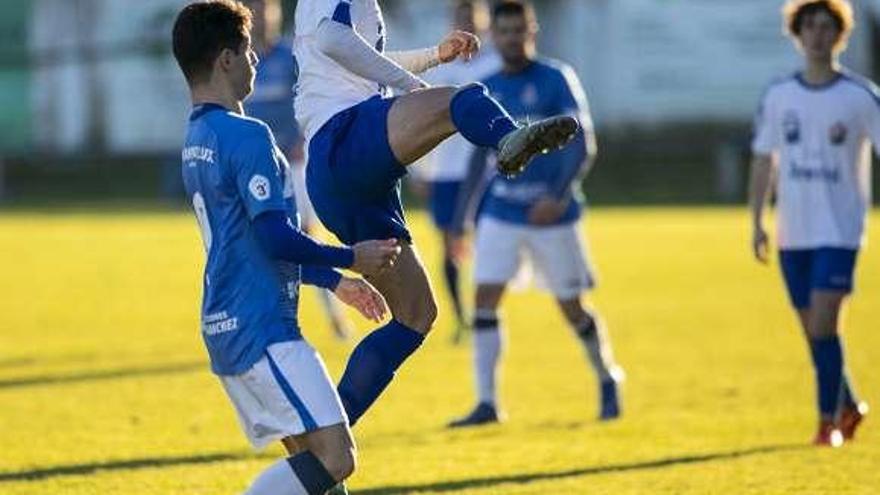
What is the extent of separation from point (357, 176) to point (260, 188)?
4.34 ft

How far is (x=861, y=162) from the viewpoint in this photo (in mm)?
12312

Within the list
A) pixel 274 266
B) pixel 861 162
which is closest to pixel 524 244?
pixel 861 162

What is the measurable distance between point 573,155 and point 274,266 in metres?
5.96

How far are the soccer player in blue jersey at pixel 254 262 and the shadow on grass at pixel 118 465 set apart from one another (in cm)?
339

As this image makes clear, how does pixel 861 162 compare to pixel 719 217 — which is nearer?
pixel 861 162

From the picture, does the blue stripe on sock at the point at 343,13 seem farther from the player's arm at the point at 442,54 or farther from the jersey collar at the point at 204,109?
the jersey collar at the point at 204,109

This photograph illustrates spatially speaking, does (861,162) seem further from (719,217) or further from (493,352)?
(719,217)

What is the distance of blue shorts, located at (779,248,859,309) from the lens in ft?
39.5

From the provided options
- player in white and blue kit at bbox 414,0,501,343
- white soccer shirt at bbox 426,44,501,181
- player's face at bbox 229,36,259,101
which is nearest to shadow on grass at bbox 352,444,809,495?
player's face at bbox 229,36,259,101

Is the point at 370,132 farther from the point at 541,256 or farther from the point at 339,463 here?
the point at 541,256

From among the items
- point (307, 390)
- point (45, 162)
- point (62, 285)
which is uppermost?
point (307, 390)

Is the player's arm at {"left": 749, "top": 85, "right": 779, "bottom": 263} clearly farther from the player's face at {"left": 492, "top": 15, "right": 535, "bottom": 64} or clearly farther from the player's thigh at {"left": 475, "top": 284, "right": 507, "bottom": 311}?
the player's thigh at {"left": 475, "top": 284, "right": 507, "bottom": 311}

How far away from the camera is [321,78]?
8953 mm

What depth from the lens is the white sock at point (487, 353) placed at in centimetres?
1328
